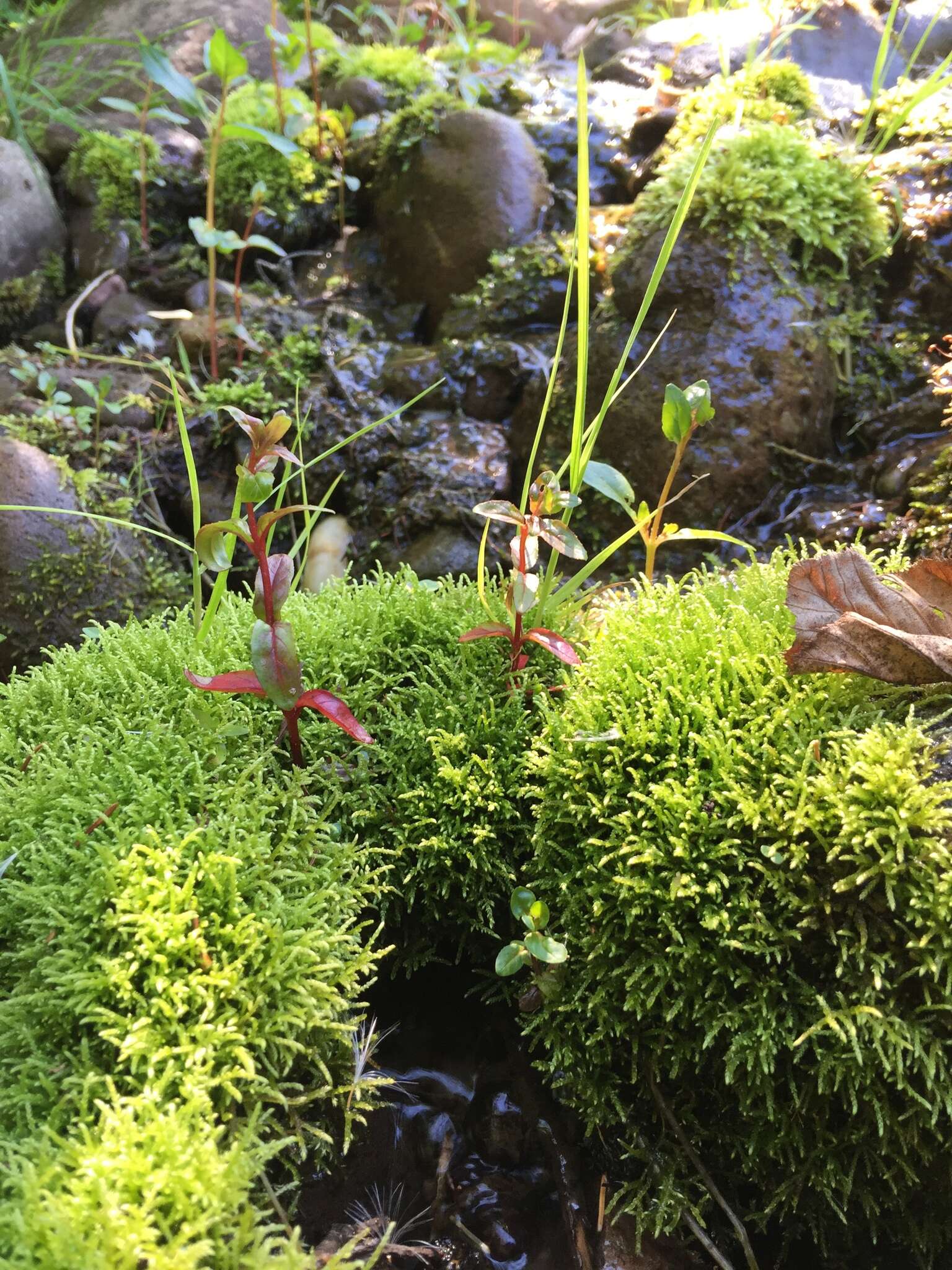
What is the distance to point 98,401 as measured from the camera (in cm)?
364

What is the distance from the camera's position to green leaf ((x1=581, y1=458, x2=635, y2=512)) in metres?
→ 2.02

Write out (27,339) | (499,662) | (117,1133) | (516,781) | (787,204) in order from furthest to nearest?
(27,339)
(787,204)
(499,662)
(516,781)
(117,1133)

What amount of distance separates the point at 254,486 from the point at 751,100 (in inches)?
154

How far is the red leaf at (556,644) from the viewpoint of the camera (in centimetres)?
180

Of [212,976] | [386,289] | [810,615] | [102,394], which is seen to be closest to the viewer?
[212,976]

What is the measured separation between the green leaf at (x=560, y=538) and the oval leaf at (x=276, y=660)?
2.12 ft

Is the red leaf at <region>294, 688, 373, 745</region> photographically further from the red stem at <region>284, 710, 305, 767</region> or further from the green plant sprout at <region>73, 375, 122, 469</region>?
the green plant sprout at <region>73, 375, 122, 469</region>

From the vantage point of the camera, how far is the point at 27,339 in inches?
175

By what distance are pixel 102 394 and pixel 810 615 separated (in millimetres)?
3439

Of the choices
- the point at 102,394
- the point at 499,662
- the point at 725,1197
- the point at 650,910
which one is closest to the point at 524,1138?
the point at 725,1197

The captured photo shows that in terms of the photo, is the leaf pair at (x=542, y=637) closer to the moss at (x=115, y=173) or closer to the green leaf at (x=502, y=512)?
the green leaf at (x=502, y=512)

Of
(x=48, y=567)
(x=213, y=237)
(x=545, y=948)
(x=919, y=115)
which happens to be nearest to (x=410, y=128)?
Result: (x=213, y=237)

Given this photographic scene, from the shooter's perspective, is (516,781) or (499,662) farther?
(499,662)

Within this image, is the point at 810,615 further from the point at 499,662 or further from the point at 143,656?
the point at 143,656
